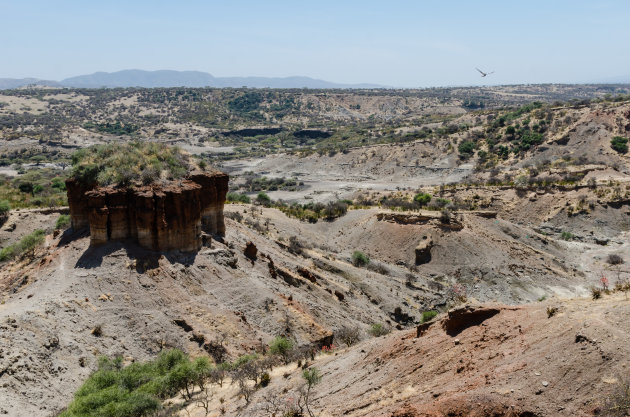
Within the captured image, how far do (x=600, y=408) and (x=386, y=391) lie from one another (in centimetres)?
501

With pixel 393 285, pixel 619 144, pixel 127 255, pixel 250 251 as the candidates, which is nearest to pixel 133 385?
pixel 127 255

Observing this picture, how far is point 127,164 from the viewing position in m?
23.3

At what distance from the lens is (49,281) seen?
793 inches

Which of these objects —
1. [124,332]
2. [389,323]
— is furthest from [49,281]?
[389,323]

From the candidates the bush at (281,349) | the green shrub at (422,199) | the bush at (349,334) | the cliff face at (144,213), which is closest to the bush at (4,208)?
the cliff face at (144,213)

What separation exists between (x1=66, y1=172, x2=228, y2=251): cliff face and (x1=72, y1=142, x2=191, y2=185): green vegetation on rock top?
2.11 ft

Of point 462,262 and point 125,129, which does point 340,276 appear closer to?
point 462,262

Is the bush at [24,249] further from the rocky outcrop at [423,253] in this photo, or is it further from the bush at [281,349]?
the rocky outcrop at [423,253]

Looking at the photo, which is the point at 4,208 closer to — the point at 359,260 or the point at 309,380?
the point at 359,260

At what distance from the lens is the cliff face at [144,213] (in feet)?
70.6

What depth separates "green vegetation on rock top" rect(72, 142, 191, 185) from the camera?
22.6 meters

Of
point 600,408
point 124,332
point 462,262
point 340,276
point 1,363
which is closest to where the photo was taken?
point 600,408

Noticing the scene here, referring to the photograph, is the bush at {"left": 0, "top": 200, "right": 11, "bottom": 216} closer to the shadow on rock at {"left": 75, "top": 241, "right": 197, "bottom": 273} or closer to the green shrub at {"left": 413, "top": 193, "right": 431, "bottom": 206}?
the shadow on rock at {"left": 75, "top": 241, "right": 197, "bottom": 273}

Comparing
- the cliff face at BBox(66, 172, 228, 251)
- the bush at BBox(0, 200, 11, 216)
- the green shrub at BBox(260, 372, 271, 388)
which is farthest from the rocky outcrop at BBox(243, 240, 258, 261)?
the bush at BBox(0, 200, 11, 216)
